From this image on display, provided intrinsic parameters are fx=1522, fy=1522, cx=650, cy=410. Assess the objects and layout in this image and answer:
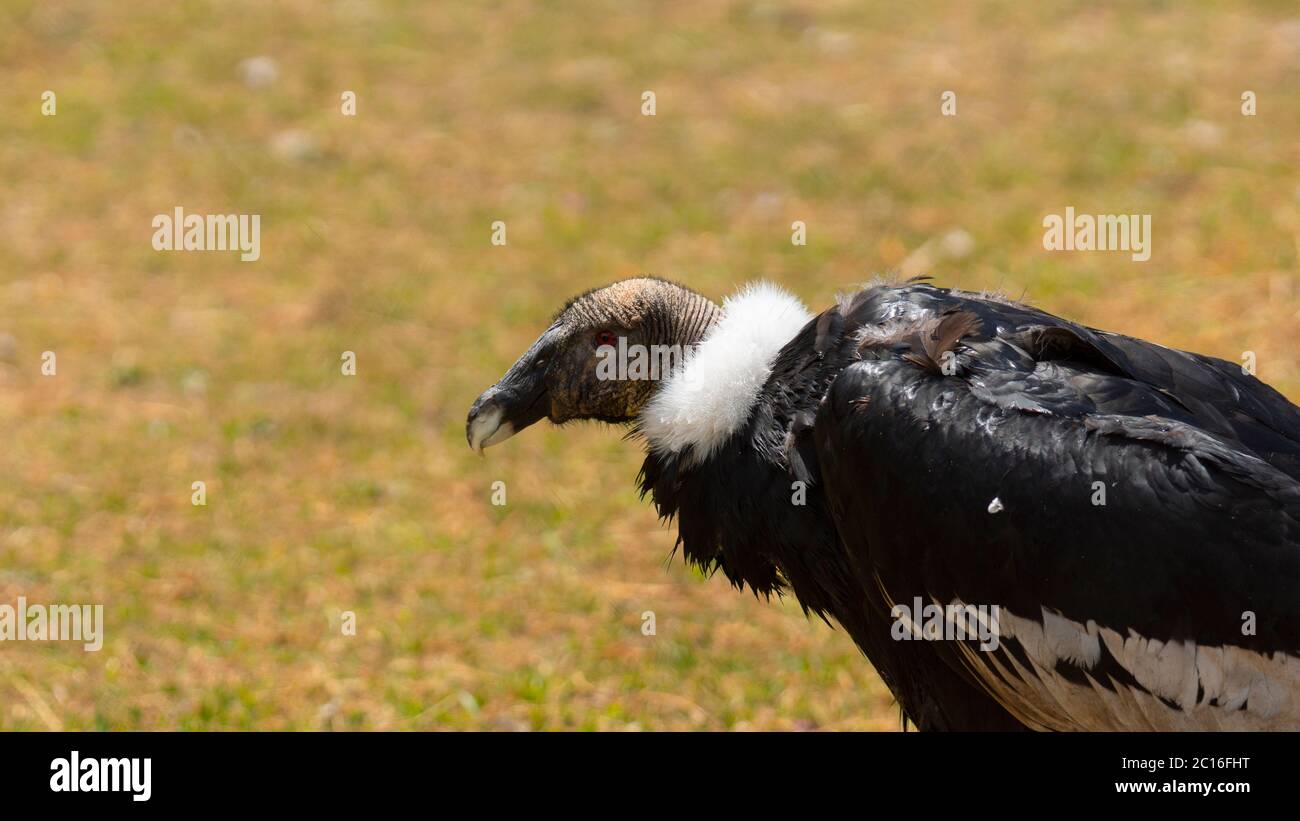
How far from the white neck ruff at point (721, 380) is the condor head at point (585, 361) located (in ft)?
0.45

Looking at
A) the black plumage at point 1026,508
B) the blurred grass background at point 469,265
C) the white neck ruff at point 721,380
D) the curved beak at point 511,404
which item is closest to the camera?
the black plumage at point 1026,508

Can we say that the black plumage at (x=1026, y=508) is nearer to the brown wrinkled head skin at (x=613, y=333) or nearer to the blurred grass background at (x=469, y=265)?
the brown wrinkled head skin at (x=613, y=333)

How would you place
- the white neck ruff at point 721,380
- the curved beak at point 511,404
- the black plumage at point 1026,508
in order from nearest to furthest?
the black plumage at point 1026,508 < the white neck ruff at point 721,380 < the curved beak at point 511,404

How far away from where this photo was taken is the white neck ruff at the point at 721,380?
4629 mm

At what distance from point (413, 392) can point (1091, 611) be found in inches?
227

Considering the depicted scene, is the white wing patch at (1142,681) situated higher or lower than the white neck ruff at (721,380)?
lower

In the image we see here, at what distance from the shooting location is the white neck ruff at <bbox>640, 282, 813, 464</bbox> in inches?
182

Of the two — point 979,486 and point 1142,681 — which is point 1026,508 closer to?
point 979,486

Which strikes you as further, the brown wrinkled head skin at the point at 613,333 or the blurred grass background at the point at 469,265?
the blurred grass background at the point at 469,265

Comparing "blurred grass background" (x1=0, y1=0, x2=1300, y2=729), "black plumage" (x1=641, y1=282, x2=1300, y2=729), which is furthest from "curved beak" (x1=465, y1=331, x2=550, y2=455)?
"blurred grass background" (x1=0, y1=0, x2=1300, y2=729)

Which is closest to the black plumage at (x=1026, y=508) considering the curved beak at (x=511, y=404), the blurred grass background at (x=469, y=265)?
the curved beak at (x=511, y=404)

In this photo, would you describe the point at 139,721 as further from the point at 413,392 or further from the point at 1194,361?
the point at 1194,361

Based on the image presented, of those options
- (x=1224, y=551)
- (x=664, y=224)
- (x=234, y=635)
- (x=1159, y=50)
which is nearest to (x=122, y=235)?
(x=664, y=224)

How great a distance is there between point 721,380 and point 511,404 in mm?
750
